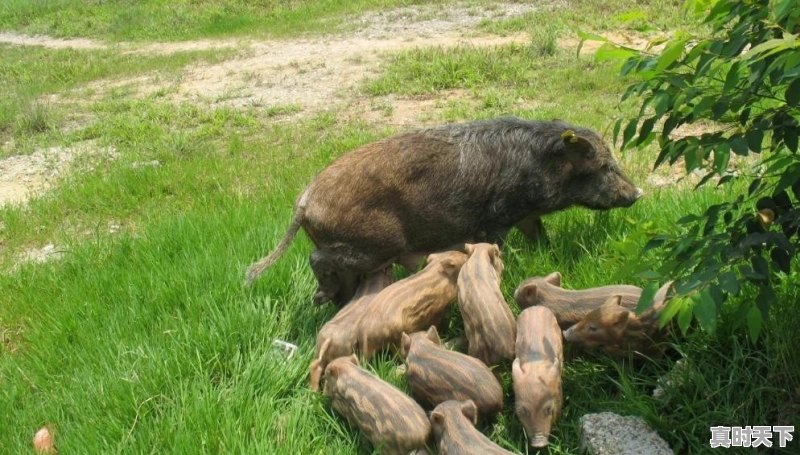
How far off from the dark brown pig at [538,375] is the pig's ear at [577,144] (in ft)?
4.98

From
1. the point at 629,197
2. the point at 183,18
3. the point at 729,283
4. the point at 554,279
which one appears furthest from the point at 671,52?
the point at 183,18

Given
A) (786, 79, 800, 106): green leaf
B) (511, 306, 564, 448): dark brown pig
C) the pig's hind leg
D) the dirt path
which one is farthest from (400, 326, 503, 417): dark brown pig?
the dirt path

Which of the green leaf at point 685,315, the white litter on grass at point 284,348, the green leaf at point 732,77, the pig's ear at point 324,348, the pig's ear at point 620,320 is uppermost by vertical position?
the green leaf at point 732,77

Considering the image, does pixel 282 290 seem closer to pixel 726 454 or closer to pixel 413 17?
pixel 726 454

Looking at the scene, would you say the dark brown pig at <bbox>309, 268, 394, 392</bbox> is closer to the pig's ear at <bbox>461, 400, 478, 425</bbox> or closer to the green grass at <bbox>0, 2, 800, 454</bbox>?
the green grass at <bbox>0, 2, 800, 454</bbox>

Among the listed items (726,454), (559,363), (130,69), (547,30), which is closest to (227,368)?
(559,363)

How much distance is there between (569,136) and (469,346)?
5.19 ft

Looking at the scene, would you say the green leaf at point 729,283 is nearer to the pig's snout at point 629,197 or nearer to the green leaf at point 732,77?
the green leaf at point 732,77

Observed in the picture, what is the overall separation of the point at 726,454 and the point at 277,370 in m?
1.98

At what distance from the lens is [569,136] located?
4.69 m

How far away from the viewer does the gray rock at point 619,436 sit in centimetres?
299

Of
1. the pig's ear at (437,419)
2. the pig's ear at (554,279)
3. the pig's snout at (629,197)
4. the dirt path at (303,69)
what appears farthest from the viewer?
the dirt path at (303,69)

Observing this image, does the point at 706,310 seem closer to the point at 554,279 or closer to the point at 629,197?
the point at 554,279

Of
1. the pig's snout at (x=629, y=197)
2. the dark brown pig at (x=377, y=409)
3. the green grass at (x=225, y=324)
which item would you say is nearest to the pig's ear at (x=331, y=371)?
the dark brown pig at (x=377, y=409)
